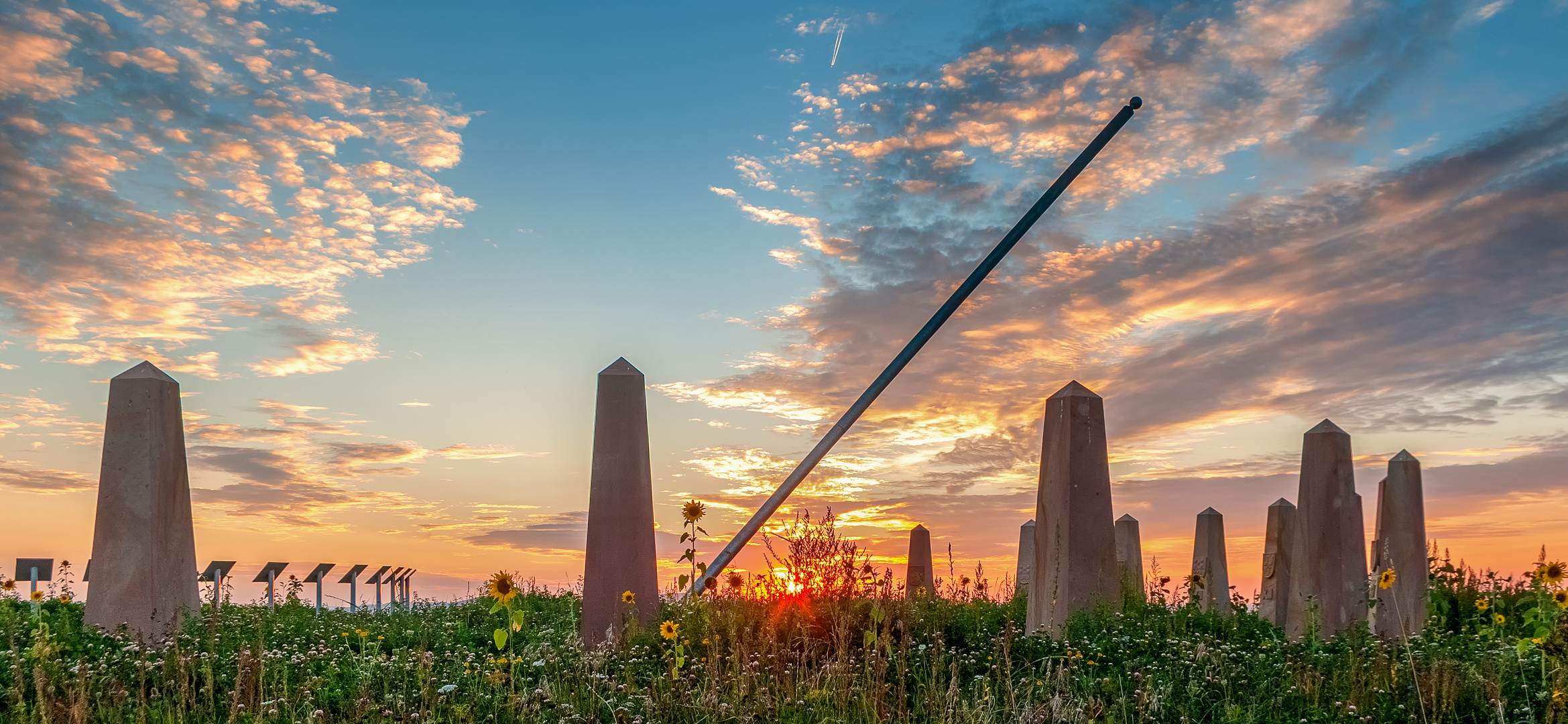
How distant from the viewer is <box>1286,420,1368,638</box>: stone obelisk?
13.1 meters

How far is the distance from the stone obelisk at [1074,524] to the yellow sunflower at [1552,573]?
4.03 meters

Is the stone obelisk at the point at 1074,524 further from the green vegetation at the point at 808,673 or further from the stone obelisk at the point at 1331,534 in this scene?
the stone obelisk at the point at 1331,534

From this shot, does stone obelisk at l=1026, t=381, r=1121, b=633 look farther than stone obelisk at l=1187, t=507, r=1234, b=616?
No

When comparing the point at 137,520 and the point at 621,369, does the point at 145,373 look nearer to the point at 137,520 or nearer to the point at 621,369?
the point at 137,520

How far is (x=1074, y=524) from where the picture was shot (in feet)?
37.4

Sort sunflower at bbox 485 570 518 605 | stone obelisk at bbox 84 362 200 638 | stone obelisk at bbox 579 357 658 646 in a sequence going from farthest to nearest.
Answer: stone obelisk at bbox 84 362 200 638 < stone obelisk at bbox 579 357 658 646 < sunflower at bbox 485 570 518 605

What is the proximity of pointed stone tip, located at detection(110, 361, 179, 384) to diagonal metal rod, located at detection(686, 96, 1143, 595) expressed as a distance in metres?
7.25

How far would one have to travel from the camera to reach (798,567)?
9484mm

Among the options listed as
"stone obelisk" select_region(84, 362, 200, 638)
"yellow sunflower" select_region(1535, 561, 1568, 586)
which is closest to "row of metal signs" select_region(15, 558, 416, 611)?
"stone obelisk" select_region(84, 362, 200, 638)

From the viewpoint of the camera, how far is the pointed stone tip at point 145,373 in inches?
483

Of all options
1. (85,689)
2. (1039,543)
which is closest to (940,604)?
(1039,543)

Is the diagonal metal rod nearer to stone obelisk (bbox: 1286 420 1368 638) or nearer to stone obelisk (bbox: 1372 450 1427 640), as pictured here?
stone obelisk (bbox: 1286 420 1368 638)

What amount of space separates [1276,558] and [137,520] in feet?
60.4

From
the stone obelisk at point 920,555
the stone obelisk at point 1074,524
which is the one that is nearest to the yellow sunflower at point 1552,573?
the stone obelisk at point 1074,524
